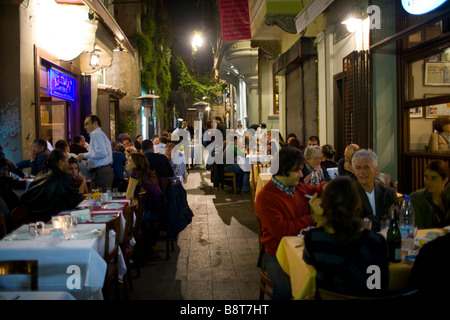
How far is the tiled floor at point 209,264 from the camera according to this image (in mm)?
4934

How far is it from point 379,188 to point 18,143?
7383mm

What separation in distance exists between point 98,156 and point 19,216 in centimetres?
330

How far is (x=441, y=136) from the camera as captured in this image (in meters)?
6.09

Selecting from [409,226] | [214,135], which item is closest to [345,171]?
[409,226]

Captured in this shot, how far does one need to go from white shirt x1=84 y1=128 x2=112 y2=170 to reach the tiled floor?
2149mm

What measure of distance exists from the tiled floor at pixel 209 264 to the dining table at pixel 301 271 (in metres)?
1.41

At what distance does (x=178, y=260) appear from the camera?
6219 millimetres

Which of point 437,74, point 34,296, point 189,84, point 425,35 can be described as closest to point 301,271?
point 34,296

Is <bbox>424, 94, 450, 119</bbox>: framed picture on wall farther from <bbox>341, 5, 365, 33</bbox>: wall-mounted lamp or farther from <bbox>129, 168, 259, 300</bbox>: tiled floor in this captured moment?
<bbox>129, 168, 259, 300</bbox>: tiled floor

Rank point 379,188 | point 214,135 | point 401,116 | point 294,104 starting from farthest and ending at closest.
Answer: point 214,135 → point 294,104 → point 401,116 → point 379,188

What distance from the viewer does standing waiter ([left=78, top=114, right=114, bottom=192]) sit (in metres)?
7.84

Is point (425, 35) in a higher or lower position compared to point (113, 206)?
higher

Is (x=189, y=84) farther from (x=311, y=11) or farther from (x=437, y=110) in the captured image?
(x=437, y=110)
